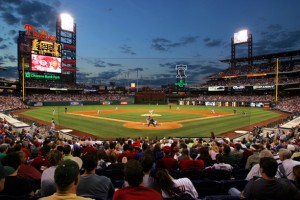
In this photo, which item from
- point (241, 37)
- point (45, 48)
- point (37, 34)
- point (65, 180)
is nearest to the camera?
point (65, 180)

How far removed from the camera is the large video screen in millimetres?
69250

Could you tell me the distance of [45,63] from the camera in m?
72.0

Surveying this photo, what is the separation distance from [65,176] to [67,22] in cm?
9655

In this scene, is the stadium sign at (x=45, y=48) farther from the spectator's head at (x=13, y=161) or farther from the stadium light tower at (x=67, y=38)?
the spectator's head at (x=13, y=161)

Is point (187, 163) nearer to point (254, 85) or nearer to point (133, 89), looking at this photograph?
point (254, 85)

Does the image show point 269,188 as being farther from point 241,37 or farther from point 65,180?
point 241,37

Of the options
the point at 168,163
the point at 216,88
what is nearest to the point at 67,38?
the point at 216,88

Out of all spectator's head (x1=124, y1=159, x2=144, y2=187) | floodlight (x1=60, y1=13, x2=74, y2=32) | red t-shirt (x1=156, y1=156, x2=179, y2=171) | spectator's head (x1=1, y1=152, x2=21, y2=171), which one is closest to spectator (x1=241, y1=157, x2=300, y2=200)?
spectator's head (x1=124, y1=159, x2=144, y2=187)

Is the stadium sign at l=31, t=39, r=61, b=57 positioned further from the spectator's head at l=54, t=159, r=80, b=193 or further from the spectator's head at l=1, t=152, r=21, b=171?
the spectator's head at l=54, t=159, r=80, b=193

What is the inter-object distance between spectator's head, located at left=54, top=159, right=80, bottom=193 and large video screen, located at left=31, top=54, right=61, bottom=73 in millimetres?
76388

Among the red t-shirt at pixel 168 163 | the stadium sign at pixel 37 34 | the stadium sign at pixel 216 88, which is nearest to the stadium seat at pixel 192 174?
the red t-shirt at pixel 168 163

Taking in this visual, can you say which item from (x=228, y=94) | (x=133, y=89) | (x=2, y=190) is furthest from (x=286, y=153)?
(x=133, y=89)

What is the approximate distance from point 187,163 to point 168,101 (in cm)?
8885

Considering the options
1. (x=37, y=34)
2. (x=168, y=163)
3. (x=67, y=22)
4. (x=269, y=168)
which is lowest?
(x=168, y=163)
